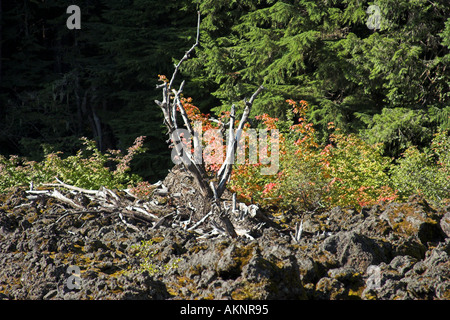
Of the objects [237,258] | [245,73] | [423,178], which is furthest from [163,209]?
[245,73]

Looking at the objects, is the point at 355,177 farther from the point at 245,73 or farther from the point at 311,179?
the point at 245,73

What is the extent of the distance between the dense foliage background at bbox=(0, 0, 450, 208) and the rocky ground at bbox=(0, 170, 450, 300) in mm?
1465

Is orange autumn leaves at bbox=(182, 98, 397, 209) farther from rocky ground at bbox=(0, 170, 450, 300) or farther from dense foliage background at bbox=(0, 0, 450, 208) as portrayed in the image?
rocky ground at bbox=(0, 170, 450, 300)

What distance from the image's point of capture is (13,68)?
43.4 feet

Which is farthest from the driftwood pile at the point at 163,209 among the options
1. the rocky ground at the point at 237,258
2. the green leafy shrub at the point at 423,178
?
the green leafy shrub at the point at 423,178

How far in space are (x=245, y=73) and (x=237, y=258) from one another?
861cm

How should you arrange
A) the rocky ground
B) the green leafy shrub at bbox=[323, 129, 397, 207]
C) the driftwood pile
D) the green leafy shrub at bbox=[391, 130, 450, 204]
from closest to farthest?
the rocky ground
the driftwood pile
the green leafy shrub at bbox=[323, 129, 397, 207]
the green leafy shrub at bbox=[391, 130, 450, 204]

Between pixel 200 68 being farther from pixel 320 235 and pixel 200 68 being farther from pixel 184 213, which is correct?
pixel 320 235

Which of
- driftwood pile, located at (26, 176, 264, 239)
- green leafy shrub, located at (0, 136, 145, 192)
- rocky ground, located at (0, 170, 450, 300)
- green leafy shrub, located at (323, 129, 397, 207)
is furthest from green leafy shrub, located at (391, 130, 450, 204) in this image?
green leafy shrub, located at (0, 136, 145, 192)

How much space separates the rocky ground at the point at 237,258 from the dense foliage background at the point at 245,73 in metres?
1.46

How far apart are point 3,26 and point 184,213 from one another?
11.9 meters

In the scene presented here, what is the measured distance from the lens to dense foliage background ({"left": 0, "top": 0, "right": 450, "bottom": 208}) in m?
8.53
